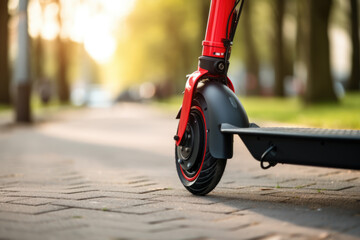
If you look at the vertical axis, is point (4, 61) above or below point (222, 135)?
above

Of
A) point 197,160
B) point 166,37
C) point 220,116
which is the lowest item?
point 197,160

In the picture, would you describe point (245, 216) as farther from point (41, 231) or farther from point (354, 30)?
point (354, 30)

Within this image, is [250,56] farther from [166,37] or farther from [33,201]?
[33,201]

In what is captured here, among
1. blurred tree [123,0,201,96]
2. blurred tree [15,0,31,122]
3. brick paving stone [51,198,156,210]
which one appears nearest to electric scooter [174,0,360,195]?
brick paving stone [51,198,156,210]

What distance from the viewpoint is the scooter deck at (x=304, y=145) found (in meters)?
4.26

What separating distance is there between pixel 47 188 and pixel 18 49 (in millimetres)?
12307

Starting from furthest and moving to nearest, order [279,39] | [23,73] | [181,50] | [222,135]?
1. [181,50]
2. [279,39]
3. [23,73]
4. [222,135]

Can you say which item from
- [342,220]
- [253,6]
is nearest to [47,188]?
[342,220]

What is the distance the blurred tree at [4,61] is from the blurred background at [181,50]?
0.04 m

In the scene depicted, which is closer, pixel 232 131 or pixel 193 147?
pixel 232 131

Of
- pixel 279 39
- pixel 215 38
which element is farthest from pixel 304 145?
pixel 279 39

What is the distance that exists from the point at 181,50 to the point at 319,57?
26908 millimetres

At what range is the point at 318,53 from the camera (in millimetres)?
20578

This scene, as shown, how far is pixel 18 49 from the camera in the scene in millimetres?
17625
